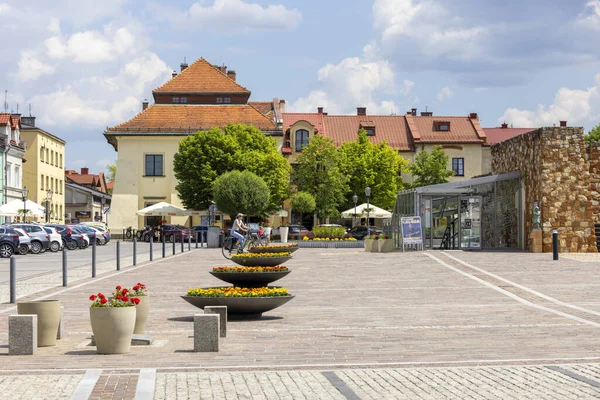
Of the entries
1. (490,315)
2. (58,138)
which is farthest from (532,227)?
(58,138)

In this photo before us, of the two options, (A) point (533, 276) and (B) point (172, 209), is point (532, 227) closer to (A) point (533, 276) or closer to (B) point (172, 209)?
(A) point (533, 276)

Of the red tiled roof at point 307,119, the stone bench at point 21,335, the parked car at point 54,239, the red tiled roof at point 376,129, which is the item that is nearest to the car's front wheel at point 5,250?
the parked car at point 54,239

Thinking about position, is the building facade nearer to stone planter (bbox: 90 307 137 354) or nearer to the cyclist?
the cyclist

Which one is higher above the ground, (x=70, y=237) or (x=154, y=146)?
(x=154, y=146)

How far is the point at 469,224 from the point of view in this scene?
42.2 metres

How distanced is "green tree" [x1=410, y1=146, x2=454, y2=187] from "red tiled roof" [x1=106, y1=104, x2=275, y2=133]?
41.7ft

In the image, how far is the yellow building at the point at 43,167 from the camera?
8688cm

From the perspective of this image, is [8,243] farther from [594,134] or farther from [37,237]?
[594,134]

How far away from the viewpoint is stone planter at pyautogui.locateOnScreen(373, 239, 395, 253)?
43125 mm

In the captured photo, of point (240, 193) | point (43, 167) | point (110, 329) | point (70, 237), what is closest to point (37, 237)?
point (70, 237)

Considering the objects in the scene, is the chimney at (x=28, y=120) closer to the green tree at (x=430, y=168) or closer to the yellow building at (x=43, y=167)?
the yellow building at (x=43, y=167)

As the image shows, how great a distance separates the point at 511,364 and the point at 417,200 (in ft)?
106

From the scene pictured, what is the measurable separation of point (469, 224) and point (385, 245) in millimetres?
3778

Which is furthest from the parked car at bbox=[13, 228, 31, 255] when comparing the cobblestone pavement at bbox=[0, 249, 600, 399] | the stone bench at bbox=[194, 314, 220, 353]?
the stone bench at bbox=[194, 314, 220, 353]
